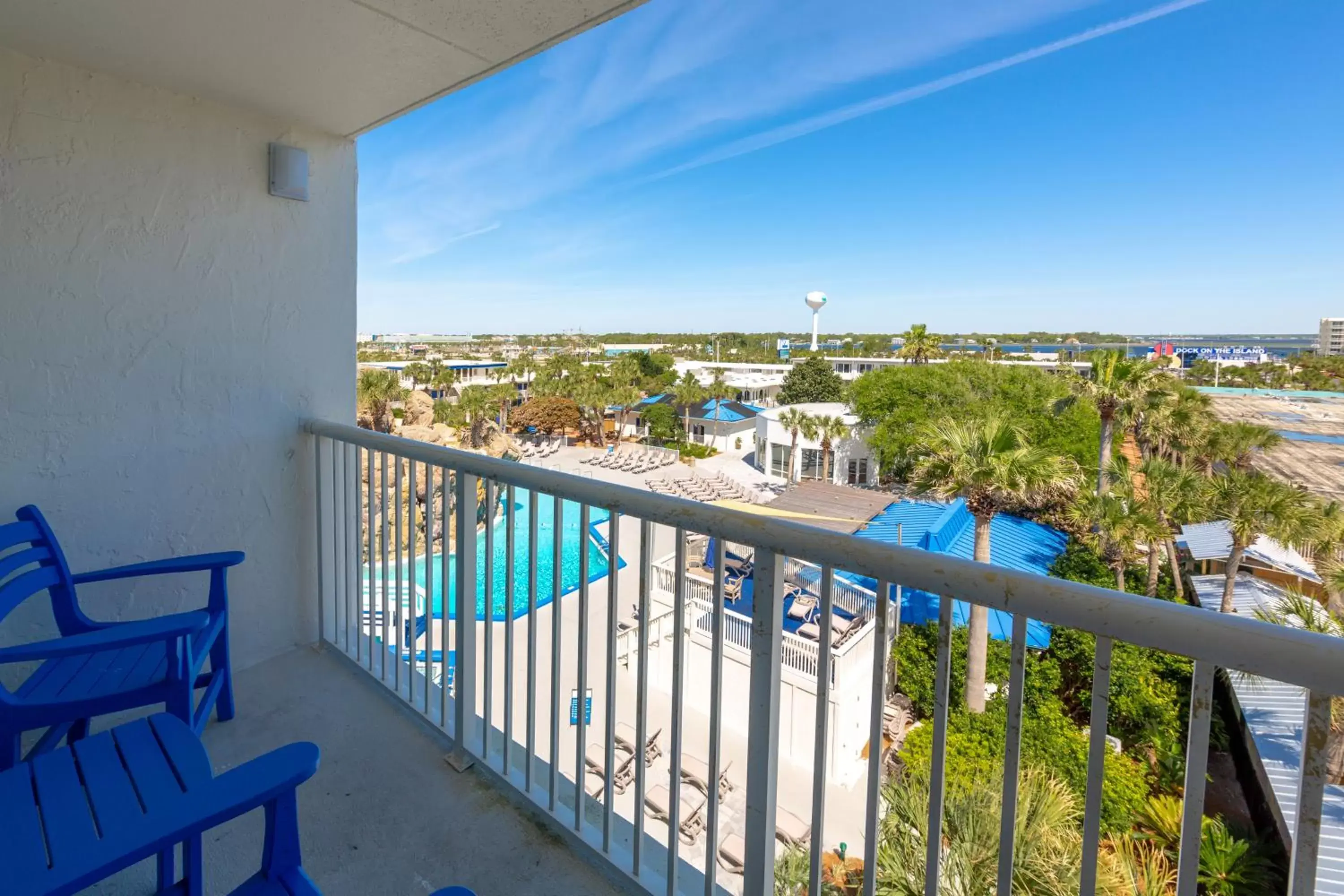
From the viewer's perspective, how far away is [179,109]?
2096 millimetres

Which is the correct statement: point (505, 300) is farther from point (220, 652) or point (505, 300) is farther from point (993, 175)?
point (220, 652)

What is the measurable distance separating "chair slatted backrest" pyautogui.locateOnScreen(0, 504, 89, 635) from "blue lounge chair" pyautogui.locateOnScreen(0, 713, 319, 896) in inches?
35.3

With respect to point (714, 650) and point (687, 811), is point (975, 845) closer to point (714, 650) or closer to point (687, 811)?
A: point (687, 811)

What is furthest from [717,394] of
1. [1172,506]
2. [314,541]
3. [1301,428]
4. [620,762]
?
[314,541]

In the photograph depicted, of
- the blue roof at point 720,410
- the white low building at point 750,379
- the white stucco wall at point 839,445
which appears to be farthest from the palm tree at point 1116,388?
the white low building at point 750,379

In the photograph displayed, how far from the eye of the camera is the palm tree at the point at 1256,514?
1338cm

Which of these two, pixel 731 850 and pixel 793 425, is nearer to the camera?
pixel 731 850

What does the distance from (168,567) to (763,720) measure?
1701mm

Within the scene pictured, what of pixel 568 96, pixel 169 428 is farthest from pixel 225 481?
pixel 568 96

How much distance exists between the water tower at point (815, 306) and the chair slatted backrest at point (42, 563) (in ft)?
162

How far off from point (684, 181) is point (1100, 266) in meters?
29.8

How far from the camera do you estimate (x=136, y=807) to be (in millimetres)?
900

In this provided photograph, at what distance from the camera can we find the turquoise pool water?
1.75 m

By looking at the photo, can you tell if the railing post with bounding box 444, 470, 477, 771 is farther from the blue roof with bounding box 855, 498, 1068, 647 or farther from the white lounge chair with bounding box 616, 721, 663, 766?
the blue roof with bounding box 855, 498, 1068, 647
